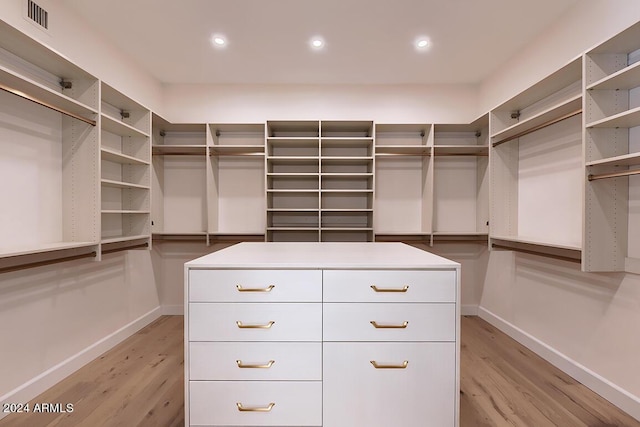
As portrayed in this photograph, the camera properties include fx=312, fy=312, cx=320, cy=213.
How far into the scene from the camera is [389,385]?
1550mm

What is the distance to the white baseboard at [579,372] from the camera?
1.90 metres

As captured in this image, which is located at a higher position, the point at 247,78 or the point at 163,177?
the point at 247,78

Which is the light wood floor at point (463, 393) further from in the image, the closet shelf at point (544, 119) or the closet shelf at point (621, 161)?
the closet shelf at point (544, 119)

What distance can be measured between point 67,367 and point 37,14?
255 cm

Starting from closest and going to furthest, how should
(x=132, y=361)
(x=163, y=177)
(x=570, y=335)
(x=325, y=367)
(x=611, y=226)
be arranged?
(x=325, y=367) → (x=611, y=226) → (x=570, y=335) → (x=132, y=361) → (x=163, y=177)

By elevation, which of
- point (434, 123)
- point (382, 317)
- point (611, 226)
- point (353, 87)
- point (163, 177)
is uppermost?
point (353, 87)

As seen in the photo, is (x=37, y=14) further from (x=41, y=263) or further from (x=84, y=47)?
(x=41, y=263)

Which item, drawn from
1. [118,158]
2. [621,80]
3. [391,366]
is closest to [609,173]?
[621,80]

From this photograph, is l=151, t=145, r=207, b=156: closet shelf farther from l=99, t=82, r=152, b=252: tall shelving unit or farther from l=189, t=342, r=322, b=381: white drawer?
l=189, t=342, r=322, b=381: white drawer

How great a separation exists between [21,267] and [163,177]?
2.19 m

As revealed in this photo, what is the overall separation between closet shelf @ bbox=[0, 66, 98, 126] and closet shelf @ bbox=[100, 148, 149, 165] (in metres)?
0.24

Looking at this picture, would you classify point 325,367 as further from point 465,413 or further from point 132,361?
point 132,361

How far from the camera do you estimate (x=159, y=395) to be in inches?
82.8

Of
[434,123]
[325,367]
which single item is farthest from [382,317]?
[434,123]
